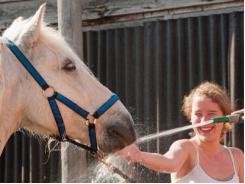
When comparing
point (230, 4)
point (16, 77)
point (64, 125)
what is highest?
point (230, 4)

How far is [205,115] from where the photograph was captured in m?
3.87

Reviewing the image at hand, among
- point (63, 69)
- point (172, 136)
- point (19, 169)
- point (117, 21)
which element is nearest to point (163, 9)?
point (117, 21)

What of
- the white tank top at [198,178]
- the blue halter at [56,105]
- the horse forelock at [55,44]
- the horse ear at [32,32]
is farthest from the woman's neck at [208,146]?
the horse ear at [32,32]

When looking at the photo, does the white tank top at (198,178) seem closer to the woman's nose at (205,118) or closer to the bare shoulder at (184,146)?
the bare shoulder at (184,146)

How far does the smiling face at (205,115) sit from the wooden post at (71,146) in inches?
69.6

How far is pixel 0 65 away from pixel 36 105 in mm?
266

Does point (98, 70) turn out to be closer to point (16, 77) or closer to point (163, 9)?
point (163, 9)

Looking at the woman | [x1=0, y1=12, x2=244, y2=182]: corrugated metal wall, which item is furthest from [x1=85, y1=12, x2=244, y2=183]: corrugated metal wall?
the woman

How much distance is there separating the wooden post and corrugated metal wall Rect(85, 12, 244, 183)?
68 centimetres

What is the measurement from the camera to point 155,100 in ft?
21.3

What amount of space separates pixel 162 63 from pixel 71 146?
143cm

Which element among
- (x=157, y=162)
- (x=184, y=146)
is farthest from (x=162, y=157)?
(x=184, y=146)

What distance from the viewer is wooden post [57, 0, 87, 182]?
547 centimetres

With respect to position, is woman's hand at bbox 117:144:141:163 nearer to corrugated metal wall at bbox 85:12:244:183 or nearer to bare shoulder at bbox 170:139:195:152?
bare shoulder at bbox 170:139:195:152
